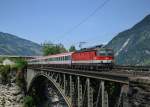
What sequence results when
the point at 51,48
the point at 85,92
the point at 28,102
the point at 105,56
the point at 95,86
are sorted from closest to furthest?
the point at 85,92
the point at 95,86
the point at 105,56
the point at 28,102
the point at 51,48

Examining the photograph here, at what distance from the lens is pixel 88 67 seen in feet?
140

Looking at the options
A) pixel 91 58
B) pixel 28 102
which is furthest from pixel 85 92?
pixel 28 102

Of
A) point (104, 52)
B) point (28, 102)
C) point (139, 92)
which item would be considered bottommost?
point (28, 102)

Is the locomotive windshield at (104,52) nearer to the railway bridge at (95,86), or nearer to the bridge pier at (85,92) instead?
the railway bridge at (95,86)

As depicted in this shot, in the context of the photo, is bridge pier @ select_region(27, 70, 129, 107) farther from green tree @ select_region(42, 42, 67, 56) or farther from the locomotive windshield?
green tree @ select_region(42, 42, 67, 56)

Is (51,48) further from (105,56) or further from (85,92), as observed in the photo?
(85,92)

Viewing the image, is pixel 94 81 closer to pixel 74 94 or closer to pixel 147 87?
pixel 74 94

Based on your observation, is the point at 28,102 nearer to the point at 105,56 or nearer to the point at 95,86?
the point at 105,56

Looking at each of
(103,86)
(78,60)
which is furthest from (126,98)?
(78,60)

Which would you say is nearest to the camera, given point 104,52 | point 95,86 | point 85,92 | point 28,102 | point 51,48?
point 85,92

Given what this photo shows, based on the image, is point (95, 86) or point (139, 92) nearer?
point (139, 92)

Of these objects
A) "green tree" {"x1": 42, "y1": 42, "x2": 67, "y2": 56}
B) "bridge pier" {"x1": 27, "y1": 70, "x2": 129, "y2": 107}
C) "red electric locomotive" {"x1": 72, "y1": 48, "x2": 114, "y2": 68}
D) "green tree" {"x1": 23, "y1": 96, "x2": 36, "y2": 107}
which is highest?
"green tree" {"x1": 42, "y1": 42, "x2": 67, "y2": 56}

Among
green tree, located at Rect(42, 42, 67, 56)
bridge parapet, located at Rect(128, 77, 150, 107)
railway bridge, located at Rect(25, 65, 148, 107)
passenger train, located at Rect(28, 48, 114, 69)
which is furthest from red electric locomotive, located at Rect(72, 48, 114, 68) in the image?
green tree, located at Rect(42, 42, 67, 56)

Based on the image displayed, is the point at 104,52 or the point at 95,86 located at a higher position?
the point at 104,52
